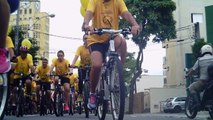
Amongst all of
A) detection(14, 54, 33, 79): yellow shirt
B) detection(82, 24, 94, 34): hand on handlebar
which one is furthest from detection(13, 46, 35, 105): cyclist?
detection(82, 24, 94, 34): hand on handlebar

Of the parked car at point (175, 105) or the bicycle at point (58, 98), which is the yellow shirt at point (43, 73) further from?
the parked car at point (175, 105)

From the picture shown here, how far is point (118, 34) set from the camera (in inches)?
205

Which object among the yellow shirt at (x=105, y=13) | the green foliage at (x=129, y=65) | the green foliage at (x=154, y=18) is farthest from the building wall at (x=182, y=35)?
the yellow shirt at (x=105, y=13)

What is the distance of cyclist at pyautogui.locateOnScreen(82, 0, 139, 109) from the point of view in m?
5.30

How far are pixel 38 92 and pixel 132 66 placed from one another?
40264 millimetres

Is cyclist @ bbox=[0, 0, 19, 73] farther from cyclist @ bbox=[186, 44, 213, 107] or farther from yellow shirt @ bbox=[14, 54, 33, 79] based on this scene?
yellow shirt @ bbox=[14, 54, 33, 79]

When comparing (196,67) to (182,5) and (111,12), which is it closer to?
(111,12)

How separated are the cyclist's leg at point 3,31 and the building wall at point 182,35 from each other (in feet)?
133

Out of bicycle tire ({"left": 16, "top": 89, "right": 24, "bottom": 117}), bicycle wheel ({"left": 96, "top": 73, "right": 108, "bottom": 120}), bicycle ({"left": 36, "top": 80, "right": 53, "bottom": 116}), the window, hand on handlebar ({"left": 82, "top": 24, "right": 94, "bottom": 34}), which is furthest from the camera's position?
the window

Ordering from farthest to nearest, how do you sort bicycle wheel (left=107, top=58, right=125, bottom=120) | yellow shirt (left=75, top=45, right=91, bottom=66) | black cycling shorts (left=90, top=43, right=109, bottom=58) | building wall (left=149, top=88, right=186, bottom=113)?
building wall (left=149, top=88, right=186, bottom=113) → yellow shirt (left=75, top=45, right=91, bottom=66) → black cycling shorts (left=90, top=43, right=109, bottom=58) → bicycle wheel (left=107, top=58, right=125, bottom=120)

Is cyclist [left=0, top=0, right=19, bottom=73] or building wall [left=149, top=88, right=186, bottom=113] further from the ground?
cyclist [left=0, top=0, right=19, bottom=73]

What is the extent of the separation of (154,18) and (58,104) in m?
20.6

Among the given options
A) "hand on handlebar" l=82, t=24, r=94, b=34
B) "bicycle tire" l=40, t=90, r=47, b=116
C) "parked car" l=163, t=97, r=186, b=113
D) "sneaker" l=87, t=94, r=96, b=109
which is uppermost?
"hand on handlebar" l=82, t=24, r=94, b=34

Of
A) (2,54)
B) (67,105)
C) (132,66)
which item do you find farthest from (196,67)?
(132,66)
